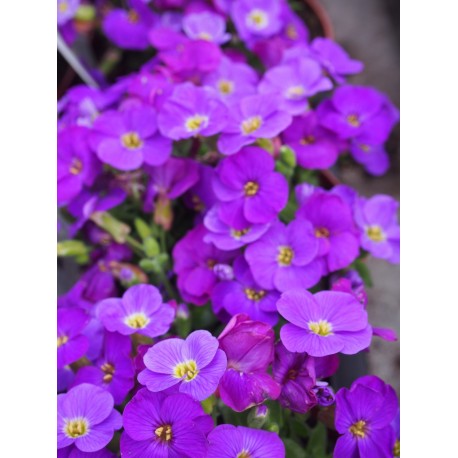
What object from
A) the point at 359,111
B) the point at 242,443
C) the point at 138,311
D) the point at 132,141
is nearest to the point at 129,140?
the point at 132,141

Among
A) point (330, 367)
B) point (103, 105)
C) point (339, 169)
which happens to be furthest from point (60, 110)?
point (330, 367)

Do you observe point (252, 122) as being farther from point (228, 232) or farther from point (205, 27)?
point (205, 27)

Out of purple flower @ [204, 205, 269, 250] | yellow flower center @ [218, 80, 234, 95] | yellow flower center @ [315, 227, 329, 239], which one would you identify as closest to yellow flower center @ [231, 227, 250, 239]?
purple flower @ [204, 205, 269, 250]

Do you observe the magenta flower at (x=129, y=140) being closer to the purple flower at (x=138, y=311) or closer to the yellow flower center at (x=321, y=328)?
the purple flower at (x=138, y=311)

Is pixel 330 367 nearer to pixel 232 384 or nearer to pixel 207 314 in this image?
pixel 232 384

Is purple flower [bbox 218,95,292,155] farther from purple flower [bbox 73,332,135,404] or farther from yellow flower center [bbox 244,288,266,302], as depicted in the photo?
purple flower [bbox 73,332,135,404]

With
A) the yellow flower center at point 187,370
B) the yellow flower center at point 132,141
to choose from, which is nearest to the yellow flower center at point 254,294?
the yellow flower center at point 187,370
